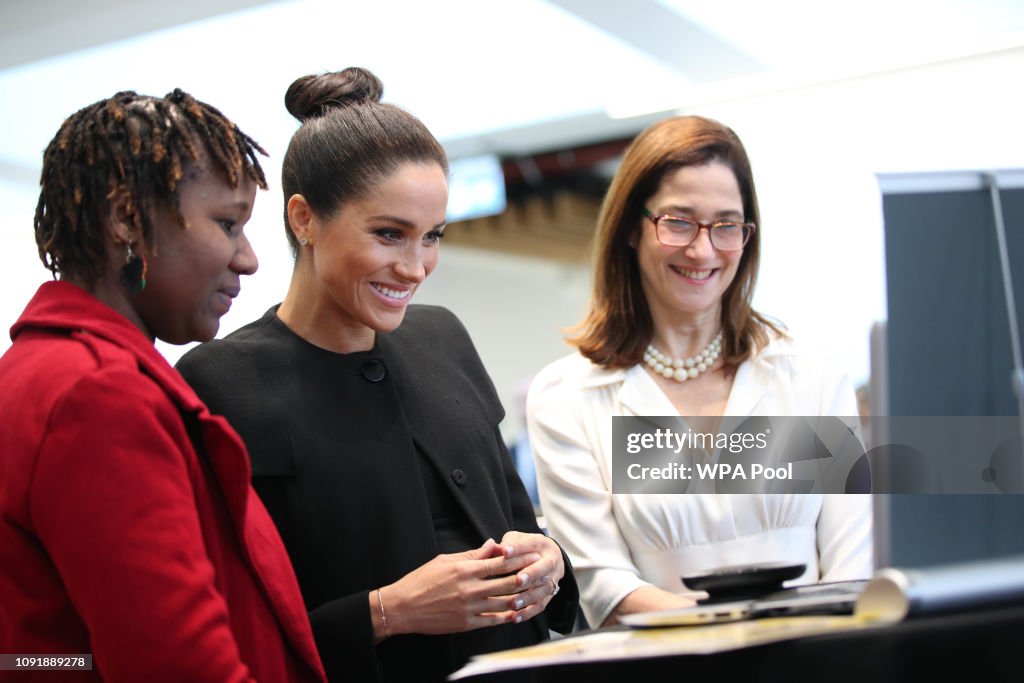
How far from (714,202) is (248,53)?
3.53 metres

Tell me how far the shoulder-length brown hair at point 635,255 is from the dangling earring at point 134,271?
4.11ft

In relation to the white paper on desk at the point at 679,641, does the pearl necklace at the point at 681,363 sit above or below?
above

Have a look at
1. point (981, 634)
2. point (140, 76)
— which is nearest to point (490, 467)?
point (981, 634)

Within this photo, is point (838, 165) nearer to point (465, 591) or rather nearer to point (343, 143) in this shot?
point (343, 143)

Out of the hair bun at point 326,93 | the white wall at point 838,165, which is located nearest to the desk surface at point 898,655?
the hair bun at point 326,93

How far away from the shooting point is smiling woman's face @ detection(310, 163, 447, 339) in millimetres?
1796

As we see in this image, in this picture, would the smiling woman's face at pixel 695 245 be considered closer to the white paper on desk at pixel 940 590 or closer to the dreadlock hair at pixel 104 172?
the dreadlock hair at pixel 104 172

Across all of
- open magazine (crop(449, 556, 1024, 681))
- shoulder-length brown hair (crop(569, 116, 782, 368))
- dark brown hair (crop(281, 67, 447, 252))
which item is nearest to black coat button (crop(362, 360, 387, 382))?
dark brown hair (crop(281, 67, 447, 252))

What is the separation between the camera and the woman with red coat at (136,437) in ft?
3.77

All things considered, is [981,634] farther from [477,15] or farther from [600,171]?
[600,171]

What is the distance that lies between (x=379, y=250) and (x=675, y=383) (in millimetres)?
906

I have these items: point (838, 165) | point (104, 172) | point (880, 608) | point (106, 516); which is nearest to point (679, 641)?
point (880, 608)

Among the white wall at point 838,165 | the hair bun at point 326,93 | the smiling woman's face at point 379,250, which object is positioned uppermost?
the white wall at point 838,165

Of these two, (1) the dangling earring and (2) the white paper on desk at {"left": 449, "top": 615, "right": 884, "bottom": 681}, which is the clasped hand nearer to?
(2) the white paper on desk at {"left": 449, "top": 615, "right": 884, "bottom": 681}
